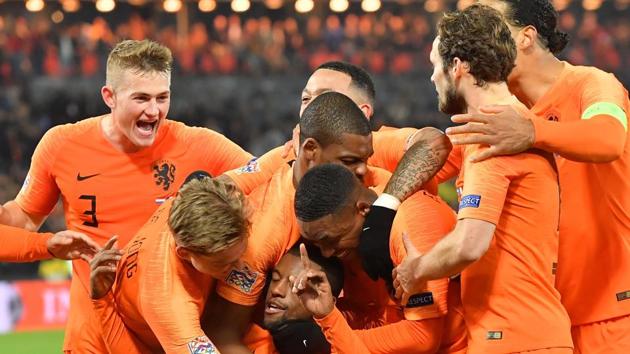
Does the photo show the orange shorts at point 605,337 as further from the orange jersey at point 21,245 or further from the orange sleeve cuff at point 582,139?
the orange jersey at point 21,245

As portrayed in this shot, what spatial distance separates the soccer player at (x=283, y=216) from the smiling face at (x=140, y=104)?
4.22 ft

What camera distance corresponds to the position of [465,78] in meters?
4.44

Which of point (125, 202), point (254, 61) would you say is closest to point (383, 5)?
point (254, 61)

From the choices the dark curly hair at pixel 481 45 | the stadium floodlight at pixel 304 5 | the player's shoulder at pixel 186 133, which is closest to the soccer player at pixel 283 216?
the dark curly hair at pixel 481 45

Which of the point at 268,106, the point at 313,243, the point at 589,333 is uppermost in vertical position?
→ the point at 313,243

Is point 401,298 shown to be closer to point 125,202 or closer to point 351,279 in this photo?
point 351,279

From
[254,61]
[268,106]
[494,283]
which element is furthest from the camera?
[254,61]

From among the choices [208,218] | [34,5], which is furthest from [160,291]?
[34,5]

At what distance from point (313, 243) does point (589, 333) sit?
1389 mm

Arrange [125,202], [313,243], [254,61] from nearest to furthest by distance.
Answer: [313,243], [125,202], [254,61]

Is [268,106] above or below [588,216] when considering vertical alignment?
below

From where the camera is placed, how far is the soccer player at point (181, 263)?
458cm

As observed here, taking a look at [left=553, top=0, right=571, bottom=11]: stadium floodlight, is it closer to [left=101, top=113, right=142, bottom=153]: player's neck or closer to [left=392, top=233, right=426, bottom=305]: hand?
[left=101, top=113, right=142, bottom=153]: player's neck

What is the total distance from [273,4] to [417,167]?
2019 cm
